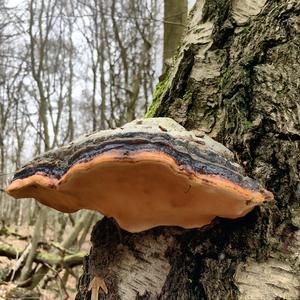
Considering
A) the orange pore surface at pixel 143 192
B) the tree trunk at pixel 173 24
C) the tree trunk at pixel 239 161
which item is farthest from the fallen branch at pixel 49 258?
the orange pore surface at pixel 143 192

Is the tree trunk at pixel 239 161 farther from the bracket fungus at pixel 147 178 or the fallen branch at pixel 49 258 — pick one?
the fallen branch at pixel 49 258

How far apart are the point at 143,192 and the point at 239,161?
0.42 m

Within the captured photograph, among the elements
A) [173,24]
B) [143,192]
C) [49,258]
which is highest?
[173,24]

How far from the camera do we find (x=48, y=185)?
49.8 inches

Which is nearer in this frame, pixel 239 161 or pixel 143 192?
pixel 143 192

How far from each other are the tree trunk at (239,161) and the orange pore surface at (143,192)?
139 mm

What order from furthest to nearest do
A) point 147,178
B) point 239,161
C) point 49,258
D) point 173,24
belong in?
point 49,258 < point 173,24 < point 239,161 < point 147,178

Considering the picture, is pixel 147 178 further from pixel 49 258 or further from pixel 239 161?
pixel 49 258

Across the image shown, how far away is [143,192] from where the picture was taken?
129 centimetres

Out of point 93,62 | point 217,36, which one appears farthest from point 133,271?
point 93,62

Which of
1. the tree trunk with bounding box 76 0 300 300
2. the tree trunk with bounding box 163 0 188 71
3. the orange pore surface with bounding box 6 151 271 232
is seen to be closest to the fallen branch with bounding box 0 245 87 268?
the tree trunk with bounding box 163 0 188 71

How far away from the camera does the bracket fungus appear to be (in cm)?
111

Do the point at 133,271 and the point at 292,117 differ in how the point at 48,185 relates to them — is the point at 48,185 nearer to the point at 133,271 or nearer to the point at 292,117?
the point at 133,271

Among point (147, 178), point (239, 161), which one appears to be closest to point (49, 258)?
point (239, 161)
